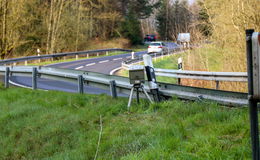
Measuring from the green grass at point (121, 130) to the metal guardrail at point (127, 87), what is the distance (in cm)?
27

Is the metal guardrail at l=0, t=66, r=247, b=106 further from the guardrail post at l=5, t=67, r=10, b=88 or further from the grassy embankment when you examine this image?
the grassy embankment

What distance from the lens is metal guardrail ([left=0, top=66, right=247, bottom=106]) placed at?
6.14 meters

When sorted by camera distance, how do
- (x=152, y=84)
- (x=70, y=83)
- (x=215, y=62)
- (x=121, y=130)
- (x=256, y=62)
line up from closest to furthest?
1. (x=256, y=62)
2. (x=121, y=130)
3. (x=152, y=84)
4. (x=70, y=83)
5. (x=215, y=62)

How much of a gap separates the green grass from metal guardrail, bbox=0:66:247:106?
27 cm

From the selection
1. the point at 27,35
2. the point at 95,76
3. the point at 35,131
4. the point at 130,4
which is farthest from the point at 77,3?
the point at 35,131

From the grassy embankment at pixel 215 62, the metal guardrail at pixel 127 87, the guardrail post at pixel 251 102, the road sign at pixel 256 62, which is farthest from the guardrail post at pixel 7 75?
the road sign at pixel 256 62

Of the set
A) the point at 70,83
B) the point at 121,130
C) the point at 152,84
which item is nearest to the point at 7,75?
the point at 70,83

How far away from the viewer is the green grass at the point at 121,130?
4.22m

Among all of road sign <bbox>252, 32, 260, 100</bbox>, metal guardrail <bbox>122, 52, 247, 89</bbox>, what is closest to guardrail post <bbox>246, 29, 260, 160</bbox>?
road sign <bbox>252, 32, 260, 100</bbox>

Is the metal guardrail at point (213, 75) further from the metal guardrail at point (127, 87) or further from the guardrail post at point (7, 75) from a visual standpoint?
the guardrail post at point (7, 75)

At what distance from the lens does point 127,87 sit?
25.6 ft

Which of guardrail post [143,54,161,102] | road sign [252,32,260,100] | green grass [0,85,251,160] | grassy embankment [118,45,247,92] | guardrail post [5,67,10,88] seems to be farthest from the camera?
guardrail post [5,67,10,88]

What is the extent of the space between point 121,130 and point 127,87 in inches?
92.8

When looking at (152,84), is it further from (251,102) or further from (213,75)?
(251,102)
